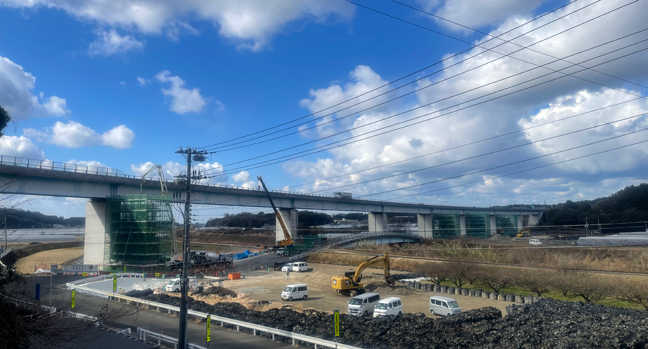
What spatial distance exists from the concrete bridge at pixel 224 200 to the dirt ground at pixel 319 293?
11118mm

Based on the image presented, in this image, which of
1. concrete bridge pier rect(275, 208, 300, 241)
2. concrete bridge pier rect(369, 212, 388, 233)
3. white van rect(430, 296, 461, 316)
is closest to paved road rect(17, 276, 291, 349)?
white van rect(430, 296, 461, 316)

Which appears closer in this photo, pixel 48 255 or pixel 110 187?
pixel 110 187

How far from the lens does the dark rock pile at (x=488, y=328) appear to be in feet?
48.8

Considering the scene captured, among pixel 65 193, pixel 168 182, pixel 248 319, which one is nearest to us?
pixel 248 319

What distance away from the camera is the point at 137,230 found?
49.8 m

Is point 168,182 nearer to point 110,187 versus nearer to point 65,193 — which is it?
point 110,187

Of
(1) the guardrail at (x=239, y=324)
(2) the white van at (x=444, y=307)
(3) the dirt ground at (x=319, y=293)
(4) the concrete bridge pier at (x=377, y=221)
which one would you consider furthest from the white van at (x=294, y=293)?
(4) the concrete bridge pier at (x=377, y=221)

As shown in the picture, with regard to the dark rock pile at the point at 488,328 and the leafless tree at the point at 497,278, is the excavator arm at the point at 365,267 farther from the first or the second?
the dark rock pile at the point at 488,328

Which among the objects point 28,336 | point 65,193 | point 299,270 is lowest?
point 299,270

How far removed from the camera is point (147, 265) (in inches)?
1845

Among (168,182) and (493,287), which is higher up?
(168,182)

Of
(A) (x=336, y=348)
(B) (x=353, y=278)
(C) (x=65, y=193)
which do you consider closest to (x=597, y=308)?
(A) (x=336, y=348)

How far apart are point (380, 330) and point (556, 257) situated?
3872 cm

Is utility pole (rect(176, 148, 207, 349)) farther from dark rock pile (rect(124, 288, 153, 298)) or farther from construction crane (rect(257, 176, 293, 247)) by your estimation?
construction crane (rect(257, 176, 293, 247))
